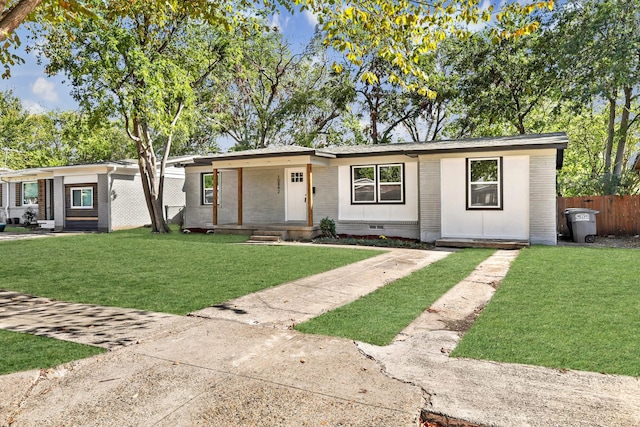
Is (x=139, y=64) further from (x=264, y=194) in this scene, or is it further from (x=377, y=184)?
(x=377, y=184)

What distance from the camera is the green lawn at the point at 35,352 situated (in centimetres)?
387

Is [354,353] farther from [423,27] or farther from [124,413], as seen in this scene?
[423,27]

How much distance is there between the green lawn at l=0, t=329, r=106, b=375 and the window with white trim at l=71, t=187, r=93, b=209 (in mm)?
18381

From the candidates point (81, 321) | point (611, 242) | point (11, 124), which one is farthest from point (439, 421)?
point (11, 124)

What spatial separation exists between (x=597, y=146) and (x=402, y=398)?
3156cm

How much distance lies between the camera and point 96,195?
21.1 meters

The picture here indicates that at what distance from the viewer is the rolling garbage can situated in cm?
1334

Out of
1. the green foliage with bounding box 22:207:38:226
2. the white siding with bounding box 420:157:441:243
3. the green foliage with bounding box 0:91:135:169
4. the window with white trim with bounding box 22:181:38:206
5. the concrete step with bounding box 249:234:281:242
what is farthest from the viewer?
the green foliage with bounding box 0:91:135:169

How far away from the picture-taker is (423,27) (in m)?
6.37

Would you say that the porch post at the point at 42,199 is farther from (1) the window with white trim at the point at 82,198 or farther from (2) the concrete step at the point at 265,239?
(2) the concrete step at the point at 265,239

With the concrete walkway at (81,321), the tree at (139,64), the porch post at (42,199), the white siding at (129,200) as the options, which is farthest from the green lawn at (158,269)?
the porch post at (42,199)

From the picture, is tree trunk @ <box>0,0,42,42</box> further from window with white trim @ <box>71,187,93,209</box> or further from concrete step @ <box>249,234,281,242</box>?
window with white trim @ <box>71,187,93,209</box>

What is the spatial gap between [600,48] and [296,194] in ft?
42.6

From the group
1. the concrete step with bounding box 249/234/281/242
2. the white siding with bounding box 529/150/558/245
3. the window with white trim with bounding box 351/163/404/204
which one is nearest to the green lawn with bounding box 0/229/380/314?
the concrete step with bounding box 249/234/281/242
